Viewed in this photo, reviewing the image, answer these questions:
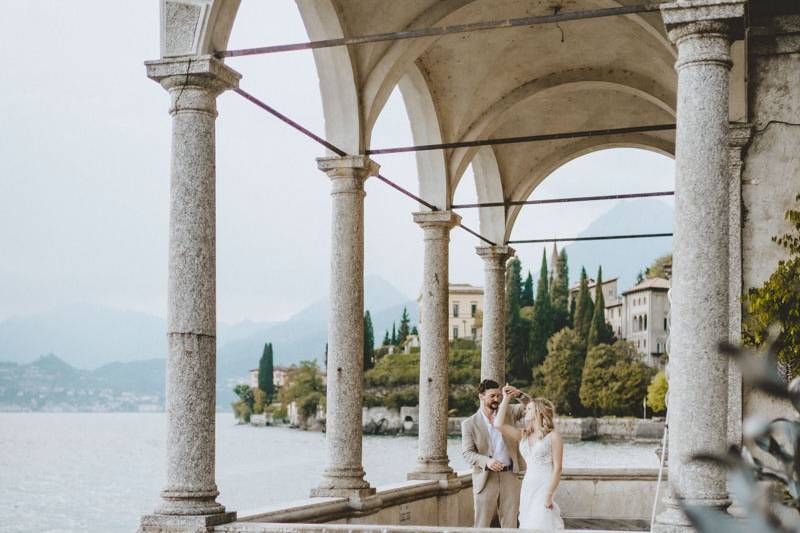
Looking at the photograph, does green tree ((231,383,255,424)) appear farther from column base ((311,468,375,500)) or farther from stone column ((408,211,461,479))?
column base ((311,468,375,500))

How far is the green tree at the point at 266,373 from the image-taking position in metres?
140

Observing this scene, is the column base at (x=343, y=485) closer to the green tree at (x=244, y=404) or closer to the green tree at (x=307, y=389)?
the green tree at (x=307, y=389)

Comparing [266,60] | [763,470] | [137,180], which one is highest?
[266,60]

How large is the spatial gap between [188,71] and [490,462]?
5102 mm

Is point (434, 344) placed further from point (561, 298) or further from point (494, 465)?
point (561, 298)

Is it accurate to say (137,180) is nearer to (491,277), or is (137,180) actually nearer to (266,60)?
(266,60)

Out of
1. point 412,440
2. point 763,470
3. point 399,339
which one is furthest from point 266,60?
point 763,470

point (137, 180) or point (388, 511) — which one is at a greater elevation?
point (137, 180)

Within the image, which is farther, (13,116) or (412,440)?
(13,116)

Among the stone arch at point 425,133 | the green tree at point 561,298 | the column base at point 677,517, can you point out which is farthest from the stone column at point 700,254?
the green tree at point 561,298

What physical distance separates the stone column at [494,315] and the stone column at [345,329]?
670cm

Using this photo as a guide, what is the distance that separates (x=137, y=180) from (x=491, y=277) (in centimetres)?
14785

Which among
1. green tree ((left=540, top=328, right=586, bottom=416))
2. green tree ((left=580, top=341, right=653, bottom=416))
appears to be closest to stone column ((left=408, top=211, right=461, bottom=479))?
green tree ((left=540, top=328, right=586, bottom=416))

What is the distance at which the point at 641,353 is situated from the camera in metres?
116
